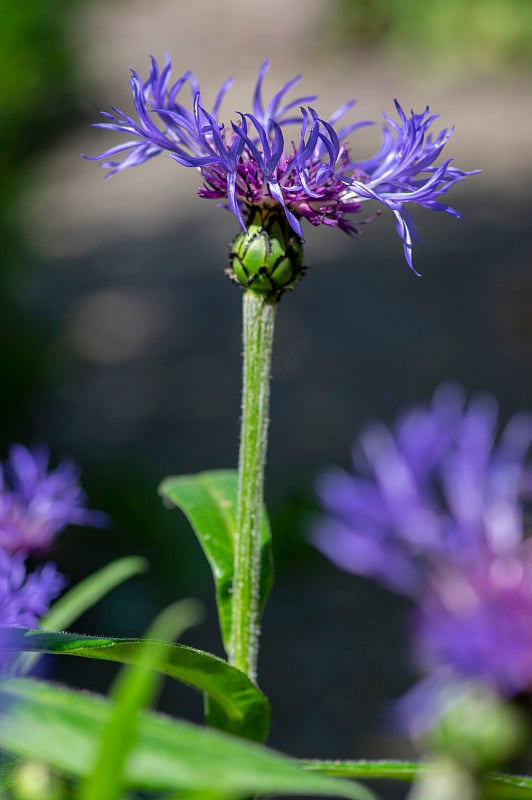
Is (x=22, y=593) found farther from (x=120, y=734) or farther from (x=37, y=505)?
(x=120, y=734)

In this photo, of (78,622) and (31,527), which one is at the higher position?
(78,622)

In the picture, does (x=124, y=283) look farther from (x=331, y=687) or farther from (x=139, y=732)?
(x=139, y=732)

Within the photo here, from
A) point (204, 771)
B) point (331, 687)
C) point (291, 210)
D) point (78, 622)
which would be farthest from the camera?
point (331, 687)

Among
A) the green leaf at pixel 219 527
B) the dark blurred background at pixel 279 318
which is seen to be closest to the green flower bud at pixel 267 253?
the green leaf at pixel 219 527

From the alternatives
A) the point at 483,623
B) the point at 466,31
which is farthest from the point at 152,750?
the point at 466,31

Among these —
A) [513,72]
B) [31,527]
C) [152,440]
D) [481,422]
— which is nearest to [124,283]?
[152,440]

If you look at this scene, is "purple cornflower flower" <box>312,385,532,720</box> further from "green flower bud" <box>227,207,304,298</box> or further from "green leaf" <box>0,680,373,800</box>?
"green flower bud" <box>227,207,304,298</box>

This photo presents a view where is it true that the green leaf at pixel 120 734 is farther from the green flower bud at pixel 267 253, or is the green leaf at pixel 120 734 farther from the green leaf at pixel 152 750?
the green flower bud at pixel 267 253
